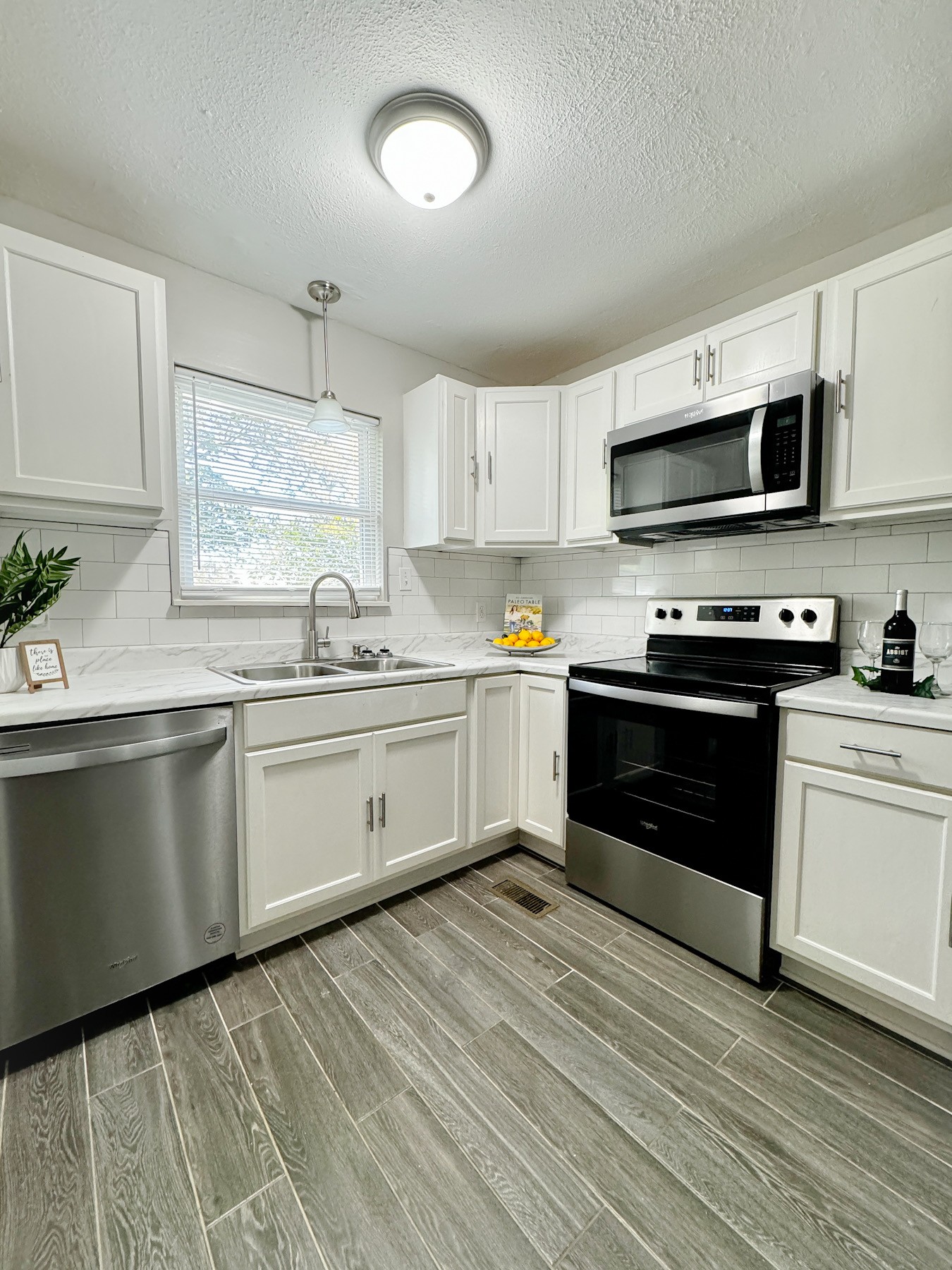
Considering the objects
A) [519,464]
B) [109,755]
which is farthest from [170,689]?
[519,464]

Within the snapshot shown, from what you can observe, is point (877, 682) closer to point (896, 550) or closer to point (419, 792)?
point (896, 550)

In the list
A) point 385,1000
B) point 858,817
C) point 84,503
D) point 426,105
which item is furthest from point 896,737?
point 84,503

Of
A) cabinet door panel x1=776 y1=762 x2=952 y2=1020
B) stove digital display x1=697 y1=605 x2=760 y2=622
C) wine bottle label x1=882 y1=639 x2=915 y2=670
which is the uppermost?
stove digital display x1=697 y1=605 x2=760 y2=622

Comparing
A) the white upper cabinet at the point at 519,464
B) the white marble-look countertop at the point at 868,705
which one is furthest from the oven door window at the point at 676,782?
the white upper cabinet at the point at 519,464

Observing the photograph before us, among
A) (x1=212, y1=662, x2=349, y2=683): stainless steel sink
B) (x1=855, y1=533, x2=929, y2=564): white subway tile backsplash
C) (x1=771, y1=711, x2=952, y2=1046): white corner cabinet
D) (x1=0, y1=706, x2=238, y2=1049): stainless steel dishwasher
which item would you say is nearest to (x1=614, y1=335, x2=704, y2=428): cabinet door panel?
(x1=855, y1=533, x2=929, y2=564): white subway tile backsplash

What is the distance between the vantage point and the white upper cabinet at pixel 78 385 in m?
1.59

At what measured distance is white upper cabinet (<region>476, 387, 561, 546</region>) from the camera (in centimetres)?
274

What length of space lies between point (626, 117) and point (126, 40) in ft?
4.19

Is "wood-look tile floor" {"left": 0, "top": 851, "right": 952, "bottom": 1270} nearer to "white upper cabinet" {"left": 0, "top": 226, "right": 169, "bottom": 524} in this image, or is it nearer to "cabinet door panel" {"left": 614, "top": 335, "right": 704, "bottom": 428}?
"white upper cabinet" {"left": 0, "top": 226, "right": 169, "bottom": 524}

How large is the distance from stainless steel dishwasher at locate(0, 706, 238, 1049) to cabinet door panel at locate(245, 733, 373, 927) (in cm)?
8

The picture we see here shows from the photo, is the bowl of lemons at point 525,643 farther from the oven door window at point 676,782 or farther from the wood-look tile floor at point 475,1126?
the wood-look tile floor at point 475,1126

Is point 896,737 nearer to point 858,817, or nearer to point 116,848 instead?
point 858,817

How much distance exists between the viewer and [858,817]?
1495mm

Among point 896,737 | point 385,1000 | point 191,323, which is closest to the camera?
point 896,737
